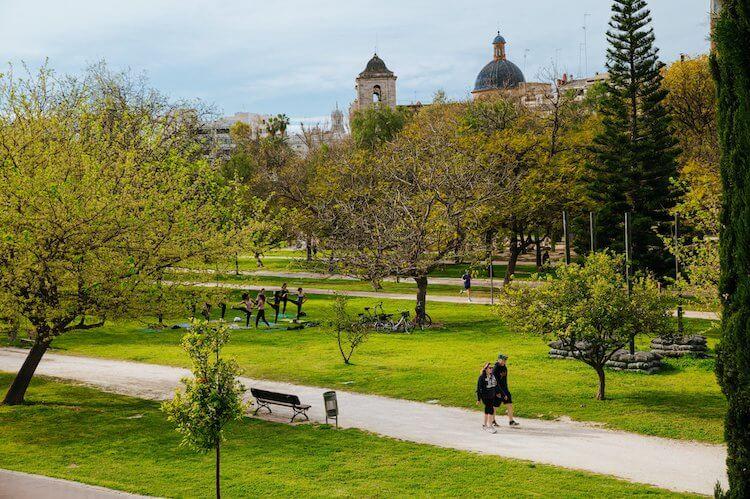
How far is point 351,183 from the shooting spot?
4588 centimetres

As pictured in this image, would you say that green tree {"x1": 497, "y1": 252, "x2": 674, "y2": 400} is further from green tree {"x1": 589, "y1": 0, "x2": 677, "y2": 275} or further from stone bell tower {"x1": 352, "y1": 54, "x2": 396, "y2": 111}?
stone bell tower {"x1": 352, "y1": 54, "x2": 396, "y2": 111}

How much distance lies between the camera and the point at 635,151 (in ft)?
124

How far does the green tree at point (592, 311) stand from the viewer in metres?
17.5

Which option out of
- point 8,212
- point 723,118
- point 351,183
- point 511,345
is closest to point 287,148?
point 351,183

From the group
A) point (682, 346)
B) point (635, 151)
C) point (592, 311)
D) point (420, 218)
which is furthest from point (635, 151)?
point (592, 311)

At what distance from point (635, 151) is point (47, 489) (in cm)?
3223

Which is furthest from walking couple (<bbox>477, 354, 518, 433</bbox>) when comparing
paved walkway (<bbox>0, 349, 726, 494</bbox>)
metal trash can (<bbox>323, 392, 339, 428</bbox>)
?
metal trash can (<bbox>323, 392, 339, 428</bbox>)

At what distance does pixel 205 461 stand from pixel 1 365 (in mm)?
12675

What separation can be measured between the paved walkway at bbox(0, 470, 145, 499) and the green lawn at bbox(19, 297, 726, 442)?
6262 mm

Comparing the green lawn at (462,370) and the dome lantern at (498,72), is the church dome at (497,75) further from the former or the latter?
the green lawn at (462,370)

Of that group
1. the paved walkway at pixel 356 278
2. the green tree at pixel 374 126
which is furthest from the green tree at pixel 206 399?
the green tree at pixel 374 126

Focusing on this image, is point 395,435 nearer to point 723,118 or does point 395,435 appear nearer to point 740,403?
point 740,403

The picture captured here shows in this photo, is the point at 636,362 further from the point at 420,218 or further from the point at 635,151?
the point at 635,151

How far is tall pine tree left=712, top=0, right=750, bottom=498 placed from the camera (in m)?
11.2
